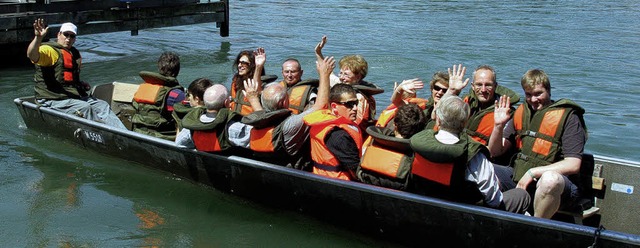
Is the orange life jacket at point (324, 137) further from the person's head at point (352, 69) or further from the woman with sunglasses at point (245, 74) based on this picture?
the woman with sunglasses at point (245, 74)

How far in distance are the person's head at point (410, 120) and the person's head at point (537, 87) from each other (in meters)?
0.70

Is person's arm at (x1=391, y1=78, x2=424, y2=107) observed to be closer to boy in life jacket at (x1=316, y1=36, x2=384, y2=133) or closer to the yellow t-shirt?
boy in life jacket at (x1=316, y1=36, x2=384, y2=133)

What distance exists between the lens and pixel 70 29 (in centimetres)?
711

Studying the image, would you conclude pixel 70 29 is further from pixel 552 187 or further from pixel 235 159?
pixel 552 187

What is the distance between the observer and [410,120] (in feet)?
14.7

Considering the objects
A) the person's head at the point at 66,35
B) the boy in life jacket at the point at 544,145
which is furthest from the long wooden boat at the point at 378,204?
the person's head at the point at 66,35

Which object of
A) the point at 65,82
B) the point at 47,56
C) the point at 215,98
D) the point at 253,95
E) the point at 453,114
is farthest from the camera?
the point at 65,82

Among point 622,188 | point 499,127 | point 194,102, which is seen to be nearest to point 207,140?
point 194,102

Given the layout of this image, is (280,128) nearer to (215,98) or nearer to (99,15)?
(215,98)

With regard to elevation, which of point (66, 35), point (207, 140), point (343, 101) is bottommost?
point (207, 140)

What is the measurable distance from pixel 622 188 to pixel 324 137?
A: 2058mm

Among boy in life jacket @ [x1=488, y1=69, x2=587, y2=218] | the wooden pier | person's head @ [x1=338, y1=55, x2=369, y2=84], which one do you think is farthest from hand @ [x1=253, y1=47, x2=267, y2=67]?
the wooden pier

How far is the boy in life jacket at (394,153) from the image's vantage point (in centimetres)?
451

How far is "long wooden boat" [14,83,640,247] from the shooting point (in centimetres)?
426
